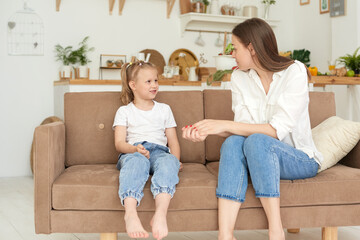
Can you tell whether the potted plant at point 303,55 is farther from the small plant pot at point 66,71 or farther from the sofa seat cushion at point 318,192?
the sofa seat cushion at point 318,192

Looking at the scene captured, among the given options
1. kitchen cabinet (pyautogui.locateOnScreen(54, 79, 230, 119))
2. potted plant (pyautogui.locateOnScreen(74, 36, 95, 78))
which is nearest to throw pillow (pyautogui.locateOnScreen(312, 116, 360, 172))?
kitchen cabinet (pyautogui.locateOnScreen(54, 79, 230, 119))

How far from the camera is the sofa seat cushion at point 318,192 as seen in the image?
1836 millimetres

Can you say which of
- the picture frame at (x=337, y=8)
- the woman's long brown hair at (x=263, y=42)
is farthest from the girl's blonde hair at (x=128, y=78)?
the picture frame at (x=337, y=8)

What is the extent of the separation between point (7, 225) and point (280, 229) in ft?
5.82

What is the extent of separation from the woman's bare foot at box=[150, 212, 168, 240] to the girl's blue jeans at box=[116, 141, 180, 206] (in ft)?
0.34

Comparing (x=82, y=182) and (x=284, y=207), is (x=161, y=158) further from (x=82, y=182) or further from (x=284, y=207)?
(x=284, y=207)

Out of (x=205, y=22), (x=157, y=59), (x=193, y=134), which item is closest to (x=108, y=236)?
(x=193, y=134)

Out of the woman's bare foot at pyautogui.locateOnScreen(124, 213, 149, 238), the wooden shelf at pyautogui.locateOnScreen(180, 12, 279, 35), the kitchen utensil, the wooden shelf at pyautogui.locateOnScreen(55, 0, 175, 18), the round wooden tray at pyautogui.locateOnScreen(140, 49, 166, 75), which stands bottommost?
the woman's bare foot at pyautogui.locateOnScreen(124, 213, 149, 238)

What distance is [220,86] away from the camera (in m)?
3.54

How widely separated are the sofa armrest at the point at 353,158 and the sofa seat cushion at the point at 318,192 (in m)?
0.28

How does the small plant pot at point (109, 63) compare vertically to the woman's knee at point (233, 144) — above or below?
above

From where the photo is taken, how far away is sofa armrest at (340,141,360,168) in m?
2.17

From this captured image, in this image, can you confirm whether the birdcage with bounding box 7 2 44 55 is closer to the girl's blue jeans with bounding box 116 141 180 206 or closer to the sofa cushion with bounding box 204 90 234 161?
the sofa cushion with bounding box 204 90 234 161

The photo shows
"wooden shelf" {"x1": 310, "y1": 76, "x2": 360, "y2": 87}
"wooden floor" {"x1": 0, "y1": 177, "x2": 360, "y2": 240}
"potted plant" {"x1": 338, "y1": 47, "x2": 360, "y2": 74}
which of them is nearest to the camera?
"wooden floor" {"x1": 0, "y1": 177, "x2": 360, "y2": 240}
